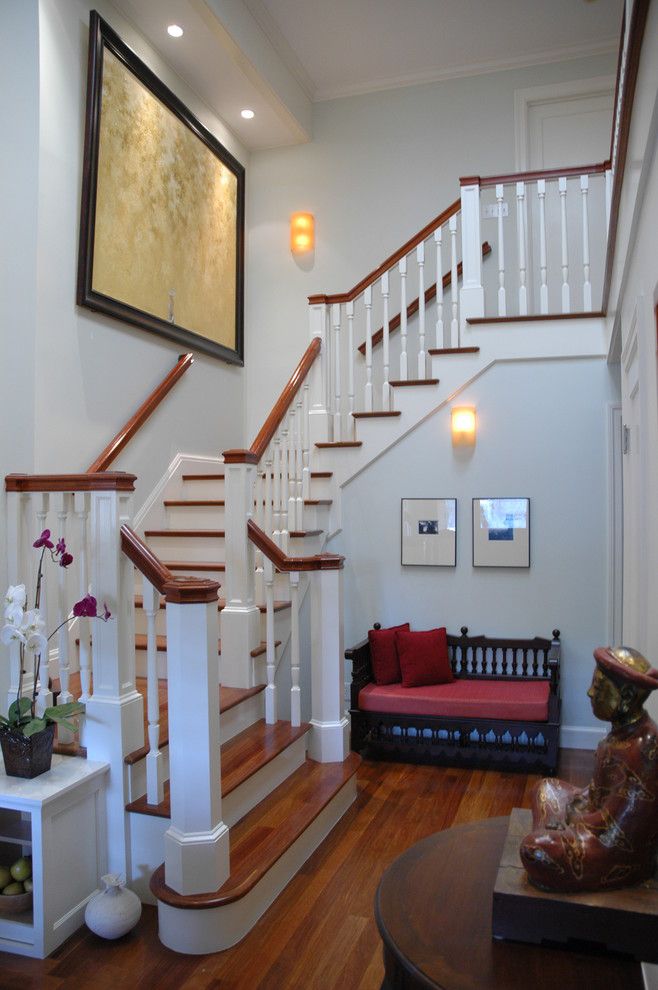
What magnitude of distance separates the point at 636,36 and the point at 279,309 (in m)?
4.73

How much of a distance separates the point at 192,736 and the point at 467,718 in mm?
2214

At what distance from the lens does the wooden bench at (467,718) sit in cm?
420

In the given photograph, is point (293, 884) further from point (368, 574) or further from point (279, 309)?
point (279, 309)

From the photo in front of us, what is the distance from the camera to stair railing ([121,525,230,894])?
8.26 feet

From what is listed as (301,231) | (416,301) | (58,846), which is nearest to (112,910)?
(58,846)

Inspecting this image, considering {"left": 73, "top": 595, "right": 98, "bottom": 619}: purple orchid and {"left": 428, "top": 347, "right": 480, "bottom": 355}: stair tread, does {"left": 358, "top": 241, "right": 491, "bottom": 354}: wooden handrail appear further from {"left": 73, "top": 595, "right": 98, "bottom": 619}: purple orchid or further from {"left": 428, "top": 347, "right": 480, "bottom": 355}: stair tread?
{"left": 73, "top": 595, "right": 98, "bottom": 619}: purple orchid

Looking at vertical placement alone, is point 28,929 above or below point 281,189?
below

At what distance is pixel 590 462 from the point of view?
4.74 meters

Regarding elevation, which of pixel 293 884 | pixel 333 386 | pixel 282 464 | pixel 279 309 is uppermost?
pixel 279 309

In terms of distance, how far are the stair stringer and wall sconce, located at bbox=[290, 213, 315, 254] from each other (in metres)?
2.17

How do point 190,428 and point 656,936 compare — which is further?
point 190,428

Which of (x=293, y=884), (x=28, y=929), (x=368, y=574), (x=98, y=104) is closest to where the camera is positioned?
(x=28, y=929)

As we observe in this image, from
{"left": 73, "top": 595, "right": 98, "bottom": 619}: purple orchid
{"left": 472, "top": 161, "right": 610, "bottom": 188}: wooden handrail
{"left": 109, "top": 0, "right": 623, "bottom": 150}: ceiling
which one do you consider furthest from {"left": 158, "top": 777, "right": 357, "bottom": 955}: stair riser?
{"left": 109, "top": 0, "right": 623, "bottom": 150}: ceiling

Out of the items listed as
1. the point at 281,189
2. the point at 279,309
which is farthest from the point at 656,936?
the point at 281,189
